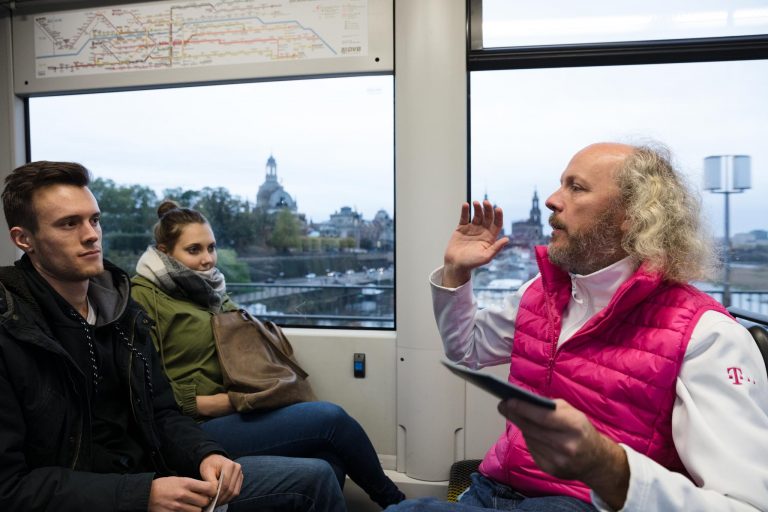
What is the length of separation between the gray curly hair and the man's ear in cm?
173

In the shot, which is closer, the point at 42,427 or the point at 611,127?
the point at 42,427

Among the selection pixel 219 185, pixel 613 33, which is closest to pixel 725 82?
pixel 613 33

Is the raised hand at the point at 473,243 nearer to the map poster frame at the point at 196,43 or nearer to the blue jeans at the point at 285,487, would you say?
the blue jeans at the point at 285,487

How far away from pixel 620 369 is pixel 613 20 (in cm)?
188

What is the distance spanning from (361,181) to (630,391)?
180 centimetres

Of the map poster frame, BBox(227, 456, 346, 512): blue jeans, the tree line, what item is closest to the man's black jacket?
BBox(227, 456, 346, 512): blue jeans

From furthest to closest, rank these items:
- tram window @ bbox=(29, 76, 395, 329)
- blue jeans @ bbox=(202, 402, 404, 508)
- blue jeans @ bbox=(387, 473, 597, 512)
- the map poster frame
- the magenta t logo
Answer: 1. tram window @ bbox=(29, 76, 395, 329)
2. the map poster frame
3. blue jeans @ bbox=(202, 402, 404, 508)
4. blue jeans @ bbox=(387, 473, 597, 512)
5. the magenta t logo

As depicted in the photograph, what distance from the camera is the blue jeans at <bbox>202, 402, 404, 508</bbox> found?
6.48 feet

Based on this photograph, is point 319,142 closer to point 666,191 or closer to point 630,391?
point 666,191

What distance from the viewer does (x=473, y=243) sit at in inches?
63.1

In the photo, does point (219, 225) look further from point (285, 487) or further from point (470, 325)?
point (470, 325)

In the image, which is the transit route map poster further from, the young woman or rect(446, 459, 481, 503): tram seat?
rect(446, 459, 481, 503): tram seat

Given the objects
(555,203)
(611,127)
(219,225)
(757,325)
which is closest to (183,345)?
(219,225)

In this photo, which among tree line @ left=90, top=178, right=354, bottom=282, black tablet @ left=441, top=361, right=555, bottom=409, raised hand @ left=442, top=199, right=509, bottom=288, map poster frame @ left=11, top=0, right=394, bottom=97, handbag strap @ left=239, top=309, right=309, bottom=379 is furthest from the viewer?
tree line @ left=90, top=178, right=354, bottom=282
